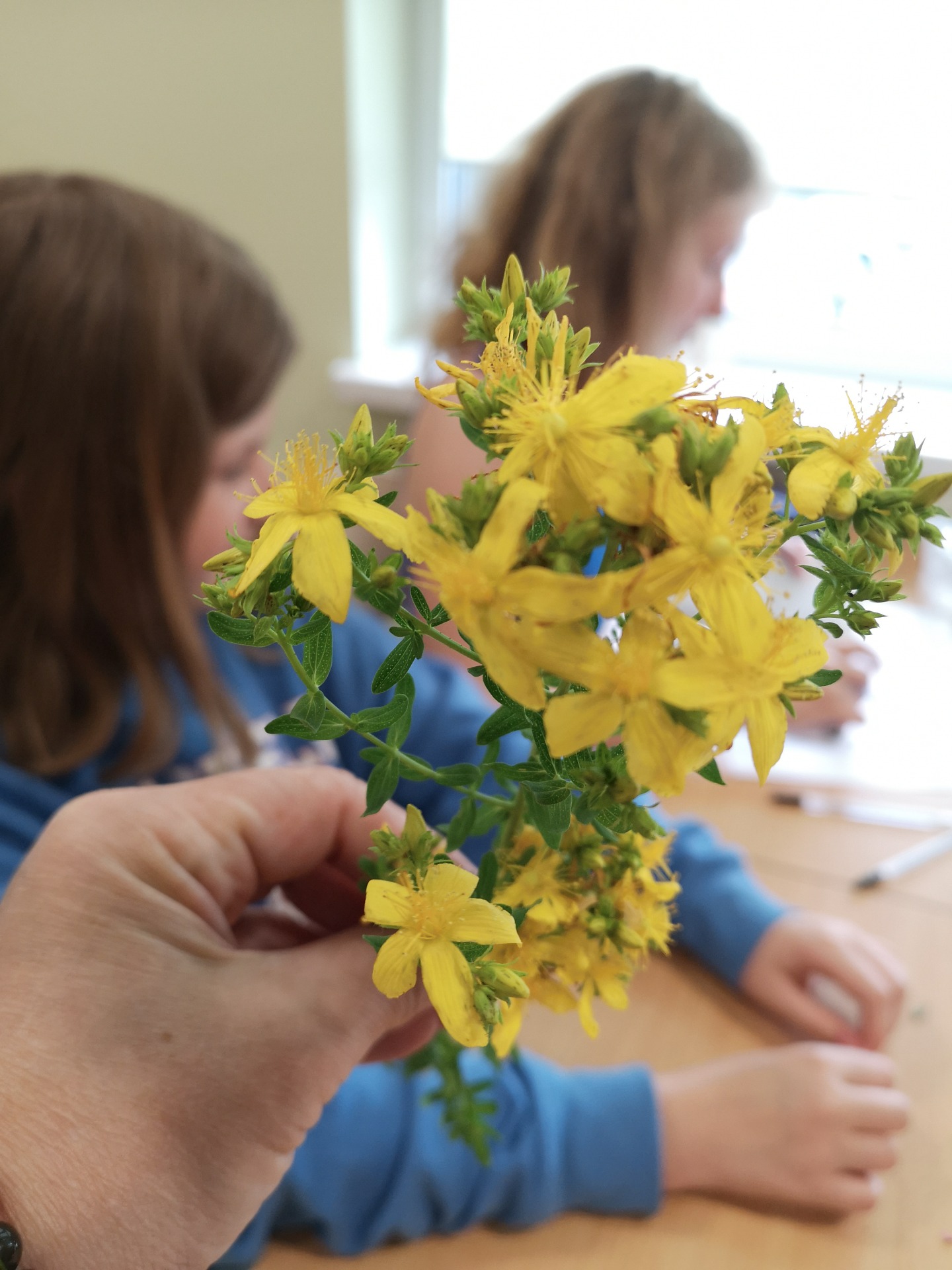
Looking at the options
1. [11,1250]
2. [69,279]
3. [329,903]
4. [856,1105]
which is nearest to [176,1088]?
[11,1250]

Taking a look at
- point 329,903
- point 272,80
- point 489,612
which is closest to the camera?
point 489,612

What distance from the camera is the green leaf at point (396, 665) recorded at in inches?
10.6

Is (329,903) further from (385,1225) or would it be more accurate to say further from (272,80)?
(272,80)

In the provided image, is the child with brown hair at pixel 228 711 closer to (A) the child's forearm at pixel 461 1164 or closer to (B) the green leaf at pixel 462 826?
(A) the child's forearm at pixel 461 1164

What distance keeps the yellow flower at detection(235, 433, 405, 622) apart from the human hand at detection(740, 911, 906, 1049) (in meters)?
0.60

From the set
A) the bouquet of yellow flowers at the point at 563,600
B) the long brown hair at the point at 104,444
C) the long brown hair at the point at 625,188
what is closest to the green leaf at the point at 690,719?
the bouquet of yellow flowers at the point at 563,600

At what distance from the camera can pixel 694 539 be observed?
0.23 m

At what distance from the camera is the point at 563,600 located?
217mm

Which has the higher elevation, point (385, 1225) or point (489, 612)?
point (489, 612)

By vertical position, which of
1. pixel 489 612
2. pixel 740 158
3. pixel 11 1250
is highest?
pixel 740 158

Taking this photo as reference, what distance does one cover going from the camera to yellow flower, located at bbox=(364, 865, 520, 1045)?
0.28 m

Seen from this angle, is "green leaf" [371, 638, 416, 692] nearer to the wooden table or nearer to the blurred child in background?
the wooden table

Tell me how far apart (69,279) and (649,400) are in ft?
2.43

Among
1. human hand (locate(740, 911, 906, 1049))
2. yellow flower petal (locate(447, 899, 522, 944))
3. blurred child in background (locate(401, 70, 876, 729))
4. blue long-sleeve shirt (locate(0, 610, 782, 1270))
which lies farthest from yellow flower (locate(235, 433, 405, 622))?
blurred child in background (locate(401, 70, 876, 729))
